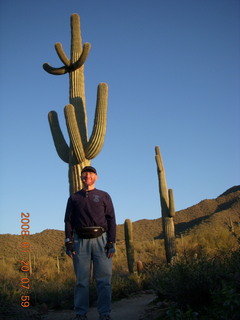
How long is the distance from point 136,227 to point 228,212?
32.5 feet

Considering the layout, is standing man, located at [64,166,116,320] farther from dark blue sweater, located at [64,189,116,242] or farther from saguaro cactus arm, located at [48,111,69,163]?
saguaro cactus arm, located at [48,111,69,163]

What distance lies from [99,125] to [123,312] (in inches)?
181

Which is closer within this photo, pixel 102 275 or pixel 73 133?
pixel 102 275

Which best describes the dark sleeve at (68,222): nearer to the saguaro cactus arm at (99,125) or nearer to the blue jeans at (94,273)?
the blue jeans at (94,273)

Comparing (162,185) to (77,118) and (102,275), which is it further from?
(102,275)

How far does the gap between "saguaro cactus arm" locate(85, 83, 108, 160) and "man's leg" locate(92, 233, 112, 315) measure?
4.34 metres

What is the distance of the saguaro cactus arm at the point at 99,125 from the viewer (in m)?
8.73

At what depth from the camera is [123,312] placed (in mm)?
5824

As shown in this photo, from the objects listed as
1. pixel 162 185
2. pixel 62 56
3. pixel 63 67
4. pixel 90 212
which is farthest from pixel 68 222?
pixel 162 185

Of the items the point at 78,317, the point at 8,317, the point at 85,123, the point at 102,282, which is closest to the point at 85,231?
the point at 102,282

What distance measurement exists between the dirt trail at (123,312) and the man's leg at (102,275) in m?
0.94

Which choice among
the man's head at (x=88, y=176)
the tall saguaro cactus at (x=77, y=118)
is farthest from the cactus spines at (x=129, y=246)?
the man's head at (x=88, y=176)

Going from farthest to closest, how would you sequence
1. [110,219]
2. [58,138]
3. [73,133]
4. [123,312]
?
[58,138] < [73,133] < [123,312] < [110,219]

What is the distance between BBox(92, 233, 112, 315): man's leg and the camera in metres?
4.41
